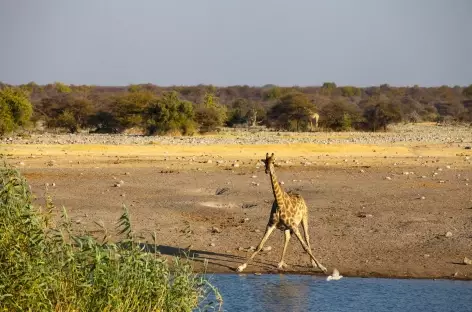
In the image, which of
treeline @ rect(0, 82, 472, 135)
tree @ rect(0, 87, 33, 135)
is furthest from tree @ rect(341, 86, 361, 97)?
tree @ rect(0, 87, 33, 135)

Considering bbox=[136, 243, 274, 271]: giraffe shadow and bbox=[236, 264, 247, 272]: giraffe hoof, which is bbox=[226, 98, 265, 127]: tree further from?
bbox=[236, 264, 247, 272]: giraffe hoof

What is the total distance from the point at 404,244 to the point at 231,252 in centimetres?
316

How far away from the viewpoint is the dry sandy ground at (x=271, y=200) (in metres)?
15.5

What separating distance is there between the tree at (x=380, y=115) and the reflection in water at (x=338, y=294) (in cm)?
3668

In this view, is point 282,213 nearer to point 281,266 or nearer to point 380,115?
point 281,266

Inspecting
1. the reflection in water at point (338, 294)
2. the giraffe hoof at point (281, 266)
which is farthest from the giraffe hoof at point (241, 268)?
the giraffe hoof at point (281, 266)

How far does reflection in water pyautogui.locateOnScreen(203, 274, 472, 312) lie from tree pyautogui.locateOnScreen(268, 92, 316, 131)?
3534 centimetres

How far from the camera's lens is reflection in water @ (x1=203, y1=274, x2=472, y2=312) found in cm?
1256

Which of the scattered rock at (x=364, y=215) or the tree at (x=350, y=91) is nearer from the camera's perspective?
the scattered rock at (x=364, y=215)

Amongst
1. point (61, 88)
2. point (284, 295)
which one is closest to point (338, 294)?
point (284, 295)

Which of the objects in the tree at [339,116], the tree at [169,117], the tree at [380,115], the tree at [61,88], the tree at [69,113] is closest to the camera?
the tree at [169,117]

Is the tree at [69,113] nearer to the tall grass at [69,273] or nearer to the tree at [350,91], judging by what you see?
the tall grass at [69,273]

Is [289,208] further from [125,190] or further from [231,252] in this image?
[125,190]

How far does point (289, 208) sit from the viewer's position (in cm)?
1434
